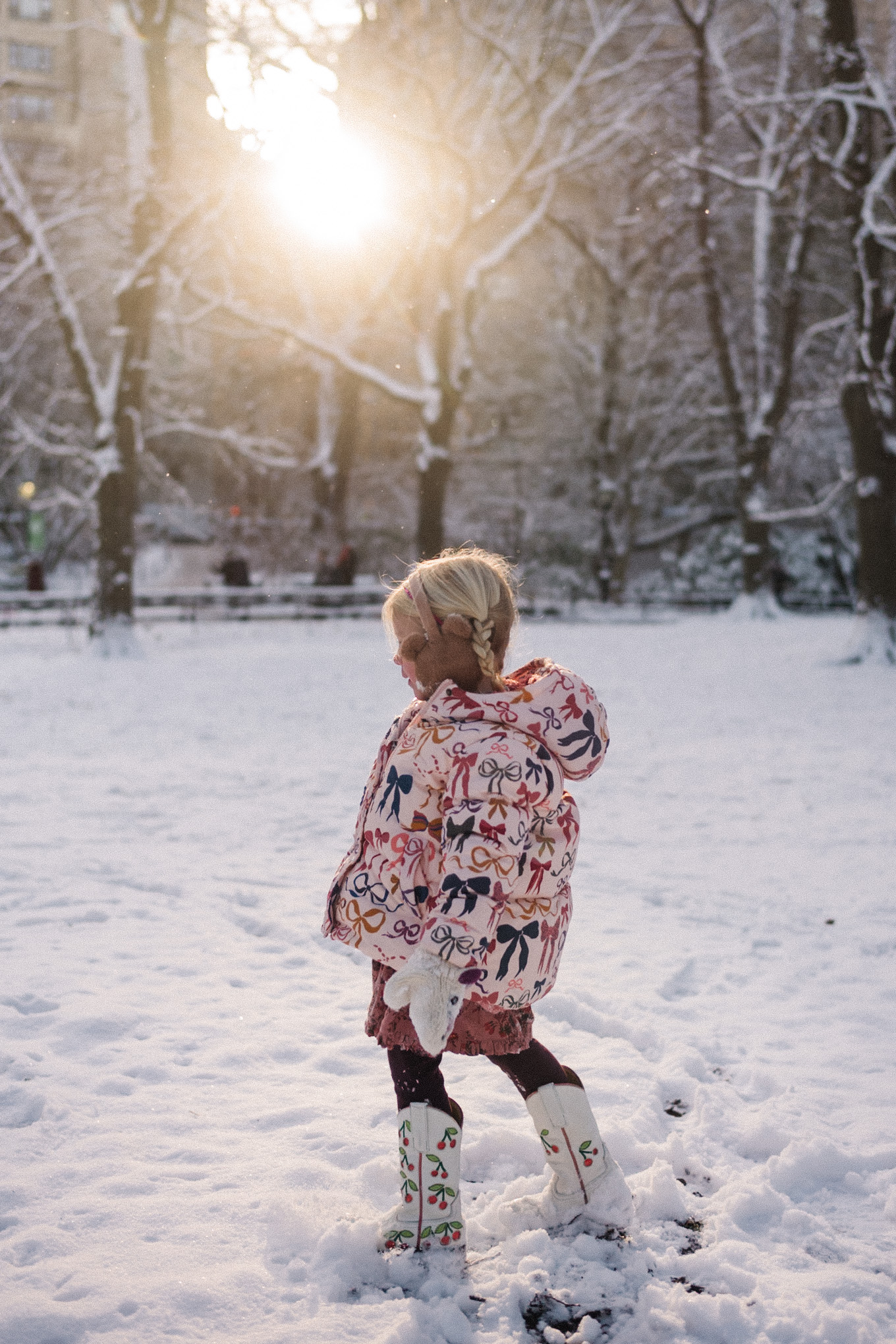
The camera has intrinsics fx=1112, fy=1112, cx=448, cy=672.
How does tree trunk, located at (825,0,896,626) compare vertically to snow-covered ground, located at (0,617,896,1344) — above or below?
above

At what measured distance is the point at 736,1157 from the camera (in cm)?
294

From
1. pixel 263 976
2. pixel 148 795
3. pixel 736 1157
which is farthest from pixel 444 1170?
pixel 148 795

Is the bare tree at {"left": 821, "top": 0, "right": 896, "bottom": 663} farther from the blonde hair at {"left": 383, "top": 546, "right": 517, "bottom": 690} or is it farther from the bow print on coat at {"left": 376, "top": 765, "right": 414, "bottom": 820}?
the bow print on coat at {"left": 376, "top": 765, "right": 414, "bottom": 820}

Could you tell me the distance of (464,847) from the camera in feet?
7.20

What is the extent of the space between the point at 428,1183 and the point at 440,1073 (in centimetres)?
23

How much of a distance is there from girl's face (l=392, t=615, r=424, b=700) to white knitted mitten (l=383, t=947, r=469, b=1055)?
1.86 feet

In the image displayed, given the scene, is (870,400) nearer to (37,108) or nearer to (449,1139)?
(449,1139)

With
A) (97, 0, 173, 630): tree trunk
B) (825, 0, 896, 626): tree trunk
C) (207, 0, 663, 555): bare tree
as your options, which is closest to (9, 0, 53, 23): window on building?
(207, 0, 663, 555): bare tree

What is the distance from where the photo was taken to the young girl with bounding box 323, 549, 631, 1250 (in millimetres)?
2229

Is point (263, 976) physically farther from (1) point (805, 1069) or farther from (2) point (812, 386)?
(2) point (812, 386)

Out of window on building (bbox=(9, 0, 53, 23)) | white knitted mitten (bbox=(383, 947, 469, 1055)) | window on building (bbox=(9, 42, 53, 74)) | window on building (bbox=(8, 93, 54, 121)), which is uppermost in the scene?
window on building (bbox=(9, 0, 53, 23))

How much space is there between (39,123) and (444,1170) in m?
56.8

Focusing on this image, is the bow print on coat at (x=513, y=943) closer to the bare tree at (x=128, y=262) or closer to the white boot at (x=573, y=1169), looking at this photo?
the white boot at (x=573, y=1169)

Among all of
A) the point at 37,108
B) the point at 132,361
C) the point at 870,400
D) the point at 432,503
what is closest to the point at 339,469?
the point at 432,503
